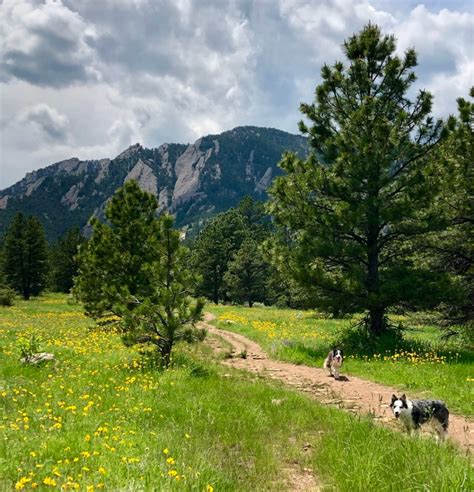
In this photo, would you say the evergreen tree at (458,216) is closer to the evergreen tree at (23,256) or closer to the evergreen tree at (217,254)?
the evergreen tree at (217,254)

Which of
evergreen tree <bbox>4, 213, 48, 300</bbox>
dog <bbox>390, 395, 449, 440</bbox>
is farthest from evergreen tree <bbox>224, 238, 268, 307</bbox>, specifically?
dog <bbox>390, 395, 449, 440</bbox>

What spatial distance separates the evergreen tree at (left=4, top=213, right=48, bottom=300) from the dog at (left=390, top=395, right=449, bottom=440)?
65.2 metres

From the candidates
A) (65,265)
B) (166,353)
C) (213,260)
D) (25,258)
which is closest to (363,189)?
(166,353)

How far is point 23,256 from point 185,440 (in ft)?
216

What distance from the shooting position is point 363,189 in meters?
18.2

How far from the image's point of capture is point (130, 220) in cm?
2612

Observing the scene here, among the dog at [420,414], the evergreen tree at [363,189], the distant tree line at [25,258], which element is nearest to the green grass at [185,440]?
the dog at [420,414]

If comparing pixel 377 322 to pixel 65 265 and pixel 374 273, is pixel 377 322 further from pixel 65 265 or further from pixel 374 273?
pixel 65 265

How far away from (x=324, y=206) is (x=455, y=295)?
6289mm

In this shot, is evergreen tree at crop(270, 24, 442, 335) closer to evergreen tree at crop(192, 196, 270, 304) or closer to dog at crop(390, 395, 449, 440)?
dog at crop(390, 395, 449, 440)

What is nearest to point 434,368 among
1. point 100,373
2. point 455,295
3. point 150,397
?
point 455,295

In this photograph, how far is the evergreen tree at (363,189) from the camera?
683 inches

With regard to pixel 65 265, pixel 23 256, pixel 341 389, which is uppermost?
pixel 23 256

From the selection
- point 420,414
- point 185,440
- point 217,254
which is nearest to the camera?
point 185,440
